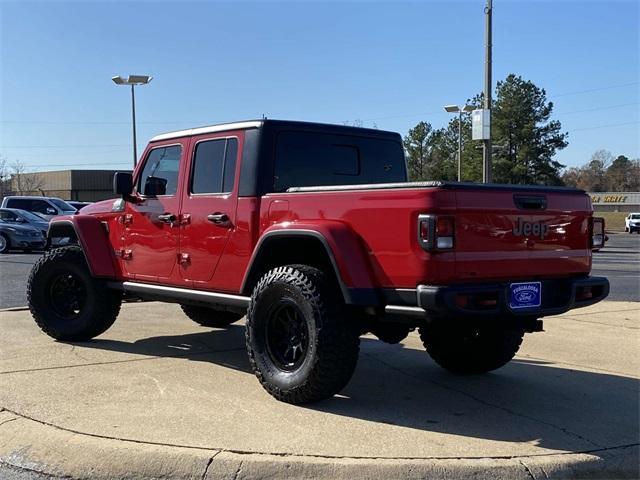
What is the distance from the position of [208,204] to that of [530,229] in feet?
8.39

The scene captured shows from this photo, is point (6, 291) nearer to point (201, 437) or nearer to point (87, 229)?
point (87, 229)

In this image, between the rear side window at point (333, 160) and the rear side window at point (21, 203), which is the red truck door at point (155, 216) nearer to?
the rear side window at point (333, 160)

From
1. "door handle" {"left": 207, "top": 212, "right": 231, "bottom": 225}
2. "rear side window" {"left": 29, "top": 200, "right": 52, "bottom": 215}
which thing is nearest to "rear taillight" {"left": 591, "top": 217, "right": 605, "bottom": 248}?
"door handle" {"left": 207, "top": 212, "right": 231, "bottom": 225}

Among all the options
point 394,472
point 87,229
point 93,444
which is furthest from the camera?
point 87,229

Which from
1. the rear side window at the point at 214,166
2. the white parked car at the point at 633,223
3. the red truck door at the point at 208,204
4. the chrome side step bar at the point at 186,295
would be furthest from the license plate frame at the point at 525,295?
the white parked car at the point at 633,223

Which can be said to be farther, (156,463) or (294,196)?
(294,196)

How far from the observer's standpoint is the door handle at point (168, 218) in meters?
5.91

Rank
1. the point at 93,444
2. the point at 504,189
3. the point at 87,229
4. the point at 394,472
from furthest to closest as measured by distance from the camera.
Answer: the point at 87,229 → the point at 504,189 → the point at 93,444 → the point at 394,472

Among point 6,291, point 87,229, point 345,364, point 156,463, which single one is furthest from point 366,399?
point 6,291

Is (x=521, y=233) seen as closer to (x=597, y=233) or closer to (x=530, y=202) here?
(x=530, y=202)

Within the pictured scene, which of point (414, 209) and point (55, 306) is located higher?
point (414, 209)

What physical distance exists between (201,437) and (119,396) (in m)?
1.17

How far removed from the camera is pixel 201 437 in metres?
4.08

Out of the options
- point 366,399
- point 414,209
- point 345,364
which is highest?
point 414,209
